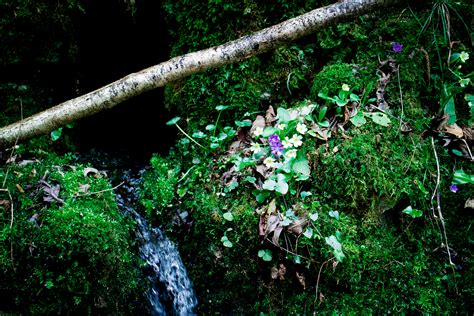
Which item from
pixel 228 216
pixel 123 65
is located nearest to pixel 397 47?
pixel 228 216

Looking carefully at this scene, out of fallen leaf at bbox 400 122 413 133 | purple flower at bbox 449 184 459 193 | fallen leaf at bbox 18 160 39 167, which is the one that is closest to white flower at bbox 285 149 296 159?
fallen leaf at bbox 400 122 413 133

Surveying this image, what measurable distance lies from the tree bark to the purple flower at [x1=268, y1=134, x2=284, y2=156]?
76cm

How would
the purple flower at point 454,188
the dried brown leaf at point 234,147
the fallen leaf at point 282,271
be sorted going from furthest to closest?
the dried brown leaf at point 234,147 → the purple flower at point 454,188 → the fallen leaf at point 282,271

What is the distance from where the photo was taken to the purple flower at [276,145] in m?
2.69

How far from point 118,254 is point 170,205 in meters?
0.66

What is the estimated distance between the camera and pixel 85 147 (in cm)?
387

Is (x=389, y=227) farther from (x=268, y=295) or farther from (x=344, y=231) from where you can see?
(x=268, y=295)

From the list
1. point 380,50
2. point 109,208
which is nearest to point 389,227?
A: point 380,50

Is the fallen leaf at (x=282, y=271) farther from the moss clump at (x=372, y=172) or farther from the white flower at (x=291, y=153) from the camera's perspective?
the white flower at (x=291, y=153)

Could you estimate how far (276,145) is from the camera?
8.87 feet

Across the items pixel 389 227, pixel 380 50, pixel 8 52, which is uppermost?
pixel 8 52

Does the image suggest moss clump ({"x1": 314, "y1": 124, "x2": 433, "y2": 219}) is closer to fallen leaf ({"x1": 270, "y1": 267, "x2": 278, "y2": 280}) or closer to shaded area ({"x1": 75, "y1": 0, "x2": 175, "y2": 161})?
fallen leaf ({"x1": 270, "y1": 267, "x2": 278, "y2": 280})

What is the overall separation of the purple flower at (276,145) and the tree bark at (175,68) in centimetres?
76

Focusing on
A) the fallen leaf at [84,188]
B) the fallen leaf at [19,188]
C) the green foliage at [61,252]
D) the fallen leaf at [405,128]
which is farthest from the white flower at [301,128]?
the fallen leaf at [19,188]
